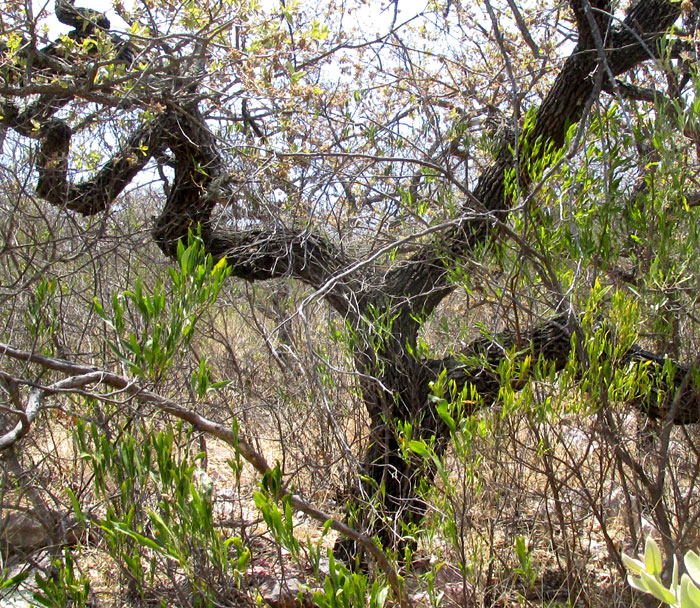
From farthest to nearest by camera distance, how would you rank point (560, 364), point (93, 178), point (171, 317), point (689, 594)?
point (93, 178) → point (560, 364) → point (171, 317) → point (689, 594)

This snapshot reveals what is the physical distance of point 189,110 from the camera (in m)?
4.04

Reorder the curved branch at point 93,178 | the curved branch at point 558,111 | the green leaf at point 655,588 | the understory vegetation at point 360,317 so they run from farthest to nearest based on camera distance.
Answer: the curved branch at point 93,178, the curved branch at point 558,111, the understory vegetation at point 360,317, the green leaf at point 655,588

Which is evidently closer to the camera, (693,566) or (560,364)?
(693,566)

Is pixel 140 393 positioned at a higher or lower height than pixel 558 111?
lower

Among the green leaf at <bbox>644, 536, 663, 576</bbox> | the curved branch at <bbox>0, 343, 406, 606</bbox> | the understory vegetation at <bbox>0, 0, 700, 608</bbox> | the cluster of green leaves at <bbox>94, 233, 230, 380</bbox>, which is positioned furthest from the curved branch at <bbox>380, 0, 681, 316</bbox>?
the green leaf at <bbox>644, 536, 663, 576</bbox>

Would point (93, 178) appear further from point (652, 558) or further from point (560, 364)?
point (652, 558)

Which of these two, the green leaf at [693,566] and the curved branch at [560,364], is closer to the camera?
the green leaf at [693,566]

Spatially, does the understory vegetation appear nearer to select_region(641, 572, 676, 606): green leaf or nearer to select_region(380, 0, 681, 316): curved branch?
select_region(380, 0, 681, 316): curved branch

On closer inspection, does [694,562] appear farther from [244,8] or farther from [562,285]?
[244,8]

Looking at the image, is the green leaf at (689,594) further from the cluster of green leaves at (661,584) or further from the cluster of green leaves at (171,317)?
the cluster of green leaves at (171,317)

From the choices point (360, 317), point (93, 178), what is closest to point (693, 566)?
point (360, 317)

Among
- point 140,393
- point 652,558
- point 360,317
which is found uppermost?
point 360,317

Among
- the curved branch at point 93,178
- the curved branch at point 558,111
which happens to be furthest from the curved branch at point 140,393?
the curved branch at point 93,178

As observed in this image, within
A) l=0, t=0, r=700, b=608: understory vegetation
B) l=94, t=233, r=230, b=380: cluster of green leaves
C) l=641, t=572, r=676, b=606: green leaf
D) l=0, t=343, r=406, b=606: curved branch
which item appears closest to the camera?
l=641, t=572, r=676, b=606: green leaf
